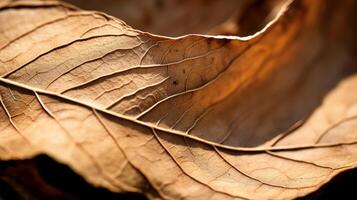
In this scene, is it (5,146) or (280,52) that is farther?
(280,52)

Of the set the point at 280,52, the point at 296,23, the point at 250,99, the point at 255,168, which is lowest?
the point at 255,168

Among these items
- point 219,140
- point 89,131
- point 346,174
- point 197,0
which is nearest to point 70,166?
point 89,131

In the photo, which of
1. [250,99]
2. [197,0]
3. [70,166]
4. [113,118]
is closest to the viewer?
[70,166]

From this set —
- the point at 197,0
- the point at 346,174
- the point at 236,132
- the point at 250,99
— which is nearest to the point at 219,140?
the point at 236,132

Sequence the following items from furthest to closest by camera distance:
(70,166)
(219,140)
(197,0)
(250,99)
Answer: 1. (197,0)
2. (250,99)
3. (219,140)
4. (70,166)

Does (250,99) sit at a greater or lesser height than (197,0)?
lesser

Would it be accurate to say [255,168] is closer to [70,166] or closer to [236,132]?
[236,132]
